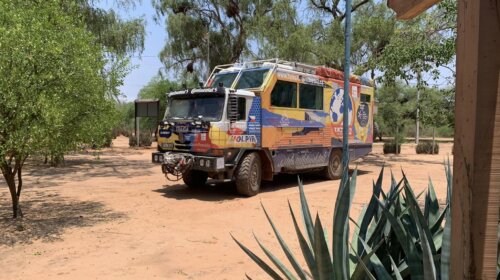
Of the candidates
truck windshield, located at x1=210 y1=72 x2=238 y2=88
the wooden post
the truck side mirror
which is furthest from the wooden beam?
truck windshield, located at x1=210 y1=72 x2=238 y2=88

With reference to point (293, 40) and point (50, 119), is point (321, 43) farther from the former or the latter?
point (50, 119)

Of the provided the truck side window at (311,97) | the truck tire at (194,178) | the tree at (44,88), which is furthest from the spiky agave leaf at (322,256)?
the truck side window at (311,97)

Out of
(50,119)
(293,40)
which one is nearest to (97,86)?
(50,119)

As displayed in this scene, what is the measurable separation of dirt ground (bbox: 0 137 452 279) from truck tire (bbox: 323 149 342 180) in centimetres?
49

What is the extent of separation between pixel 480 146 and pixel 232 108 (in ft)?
27.7

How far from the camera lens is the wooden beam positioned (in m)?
1.92

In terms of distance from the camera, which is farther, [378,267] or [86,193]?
[86,193]

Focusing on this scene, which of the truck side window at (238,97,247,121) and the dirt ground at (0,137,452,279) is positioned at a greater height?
the truck side window at (238,97,247,121)

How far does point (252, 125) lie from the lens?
10.4 m

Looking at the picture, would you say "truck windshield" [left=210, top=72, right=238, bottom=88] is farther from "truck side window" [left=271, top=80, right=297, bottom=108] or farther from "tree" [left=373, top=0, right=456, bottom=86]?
"tree" [left=373, top=0, right=456, bottom=86]

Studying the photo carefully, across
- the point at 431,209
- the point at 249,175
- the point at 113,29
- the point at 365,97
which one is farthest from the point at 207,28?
the point at 431,209

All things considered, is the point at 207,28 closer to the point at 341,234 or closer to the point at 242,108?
the point at 242,108

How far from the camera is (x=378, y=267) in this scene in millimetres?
2402

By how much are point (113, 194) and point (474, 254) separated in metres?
10.1
